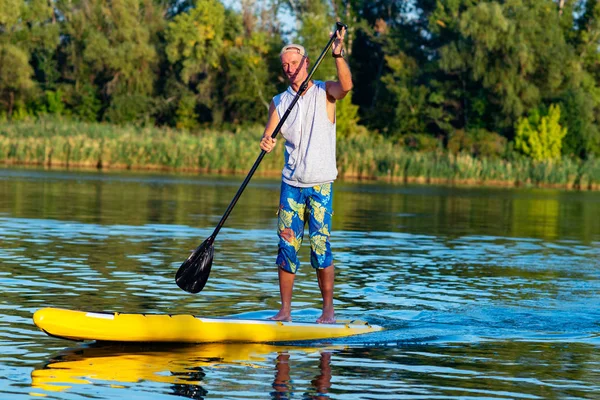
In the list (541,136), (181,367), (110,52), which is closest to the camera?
(181,367)

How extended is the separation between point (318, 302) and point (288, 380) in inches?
150

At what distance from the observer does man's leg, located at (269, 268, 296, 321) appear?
32.2 feet

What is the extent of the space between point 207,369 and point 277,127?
2321 mm

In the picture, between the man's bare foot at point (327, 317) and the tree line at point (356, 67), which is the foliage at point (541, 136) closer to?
the tree line at point (356, 67)

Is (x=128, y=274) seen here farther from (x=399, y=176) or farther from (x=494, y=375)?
(x=399, y=176)

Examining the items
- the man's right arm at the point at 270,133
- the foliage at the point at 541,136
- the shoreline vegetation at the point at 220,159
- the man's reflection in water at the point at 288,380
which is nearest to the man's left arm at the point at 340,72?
the man's right arm at the point at 270,133

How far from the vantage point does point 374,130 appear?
2785 inches

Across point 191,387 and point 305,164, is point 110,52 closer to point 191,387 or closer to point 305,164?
point 305,164

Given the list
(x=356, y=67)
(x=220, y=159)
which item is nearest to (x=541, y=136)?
(x=356, y=67)

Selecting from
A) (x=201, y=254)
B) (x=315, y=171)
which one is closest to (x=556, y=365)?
(x=315, y=171)

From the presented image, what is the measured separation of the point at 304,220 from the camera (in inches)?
388

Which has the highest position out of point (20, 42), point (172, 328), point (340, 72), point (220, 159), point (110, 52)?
point (20, 42)

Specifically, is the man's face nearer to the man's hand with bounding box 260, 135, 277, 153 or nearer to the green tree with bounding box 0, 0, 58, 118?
the man's hand with bounding box 260, 135, 277, 153

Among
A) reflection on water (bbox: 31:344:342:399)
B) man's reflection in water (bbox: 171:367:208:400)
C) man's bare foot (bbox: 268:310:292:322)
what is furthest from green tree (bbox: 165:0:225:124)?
man's reflection in water (bbox: 171:367:208:400)
